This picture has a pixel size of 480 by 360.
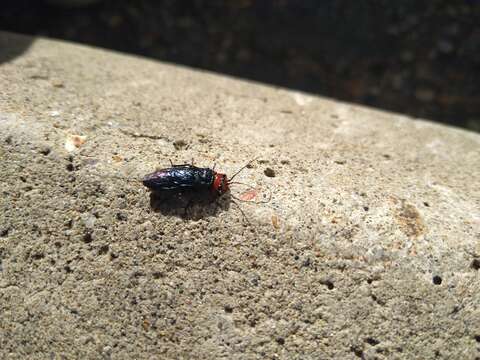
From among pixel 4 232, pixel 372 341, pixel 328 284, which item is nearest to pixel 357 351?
pixel 372 341

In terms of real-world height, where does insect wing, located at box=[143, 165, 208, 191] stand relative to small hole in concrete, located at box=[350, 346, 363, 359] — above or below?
above

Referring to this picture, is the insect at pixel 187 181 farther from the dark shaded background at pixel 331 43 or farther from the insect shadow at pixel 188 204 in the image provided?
the dark shaded background at pixel 331 43

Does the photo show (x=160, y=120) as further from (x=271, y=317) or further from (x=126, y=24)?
(x=126, y=24)

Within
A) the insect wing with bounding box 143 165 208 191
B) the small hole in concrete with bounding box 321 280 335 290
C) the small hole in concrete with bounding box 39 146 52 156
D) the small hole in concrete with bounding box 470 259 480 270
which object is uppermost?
the insect wing with bounding box 143 165 208 191

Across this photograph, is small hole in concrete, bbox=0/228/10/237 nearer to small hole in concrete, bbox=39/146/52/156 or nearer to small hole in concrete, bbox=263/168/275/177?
small hole in concrete, bbox=39/146/52/156

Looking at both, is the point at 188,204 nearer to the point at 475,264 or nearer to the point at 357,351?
the point at 357,351

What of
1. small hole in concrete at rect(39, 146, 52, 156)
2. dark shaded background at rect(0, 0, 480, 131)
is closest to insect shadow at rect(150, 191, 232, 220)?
small hole in concrete at rect(39, 146, 52, 156)

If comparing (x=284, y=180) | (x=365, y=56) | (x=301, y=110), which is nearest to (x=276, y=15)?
(x=365, y=56)
